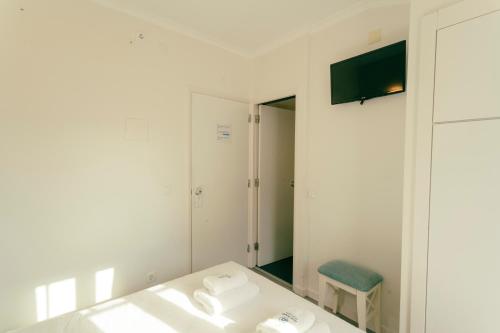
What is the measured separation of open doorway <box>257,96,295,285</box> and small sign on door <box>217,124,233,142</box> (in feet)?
1.39

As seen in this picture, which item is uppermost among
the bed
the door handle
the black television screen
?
the black television screen

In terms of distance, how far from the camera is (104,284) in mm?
2121

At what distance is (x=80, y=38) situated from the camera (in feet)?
6.37

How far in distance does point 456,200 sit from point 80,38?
2.69 m

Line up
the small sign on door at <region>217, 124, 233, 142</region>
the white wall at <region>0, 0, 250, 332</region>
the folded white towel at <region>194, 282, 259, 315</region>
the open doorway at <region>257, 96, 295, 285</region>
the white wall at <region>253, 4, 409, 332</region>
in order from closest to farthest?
the folded white towel at <region>194, 282, 259, 315</region> → the white wall at <region>0, 0, 250, 332</region> → the white wall at <region>253, 4, 409, 332</region> → the small sign on door at <region>217, 124, 233, 142</region> → the open doorway at <region>257, 96, 295, 285</region>

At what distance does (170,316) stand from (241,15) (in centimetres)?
238

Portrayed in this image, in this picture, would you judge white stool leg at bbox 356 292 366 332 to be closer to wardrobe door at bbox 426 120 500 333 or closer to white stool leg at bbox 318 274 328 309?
white stool leg at bbox 318 274 328 309

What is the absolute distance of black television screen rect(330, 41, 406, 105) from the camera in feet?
5.91

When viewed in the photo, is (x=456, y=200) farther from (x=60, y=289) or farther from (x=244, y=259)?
(x=60, y=289)

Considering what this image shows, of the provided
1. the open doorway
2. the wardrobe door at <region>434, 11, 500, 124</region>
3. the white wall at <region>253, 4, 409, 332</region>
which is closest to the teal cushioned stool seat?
the white wall at <region>253, 4, 409, 332</region>

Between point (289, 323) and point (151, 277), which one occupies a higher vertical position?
point (289, 323)

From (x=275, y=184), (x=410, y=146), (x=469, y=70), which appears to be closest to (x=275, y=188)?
(x=275, y=184)

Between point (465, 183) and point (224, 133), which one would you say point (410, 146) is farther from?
point (224, 133)

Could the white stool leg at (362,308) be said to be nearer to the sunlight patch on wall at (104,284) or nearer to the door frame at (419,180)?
the door frame at (419,180)
